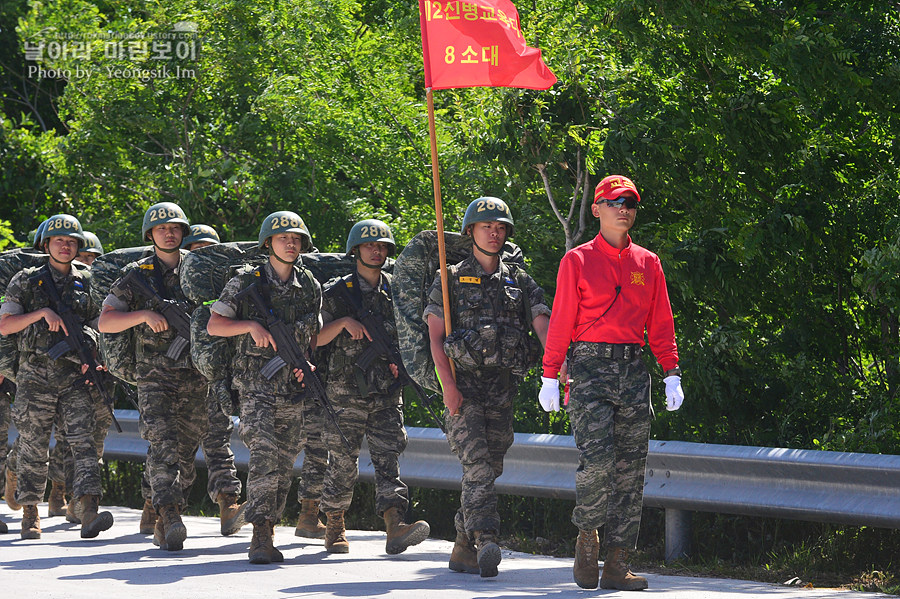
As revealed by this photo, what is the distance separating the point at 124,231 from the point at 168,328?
520 cm

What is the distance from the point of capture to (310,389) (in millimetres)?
8234

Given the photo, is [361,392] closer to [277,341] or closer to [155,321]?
[277,341]

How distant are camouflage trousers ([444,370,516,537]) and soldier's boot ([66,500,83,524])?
3.73m

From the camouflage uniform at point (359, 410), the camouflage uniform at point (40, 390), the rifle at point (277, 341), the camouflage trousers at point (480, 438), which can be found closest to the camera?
the camouflage trousers at point (480, 438)

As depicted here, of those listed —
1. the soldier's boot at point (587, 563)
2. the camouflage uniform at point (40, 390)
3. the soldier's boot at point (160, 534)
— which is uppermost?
the camouflage uniform at point (40, 390)

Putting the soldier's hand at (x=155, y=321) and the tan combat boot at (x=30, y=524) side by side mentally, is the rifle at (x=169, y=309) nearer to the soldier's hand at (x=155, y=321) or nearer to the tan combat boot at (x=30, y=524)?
the soldier's hand at (x=155, y=321)

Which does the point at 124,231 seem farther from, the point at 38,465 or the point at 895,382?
the point at 895,382

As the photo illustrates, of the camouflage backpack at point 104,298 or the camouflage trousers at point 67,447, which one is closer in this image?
the camouflage backpack at point 104,298

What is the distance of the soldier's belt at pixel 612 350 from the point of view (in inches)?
257

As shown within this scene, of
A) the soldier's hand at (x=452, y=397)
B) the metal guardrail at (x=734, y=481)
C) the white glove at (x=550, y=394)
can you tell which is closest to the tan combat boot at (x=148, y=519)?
the metal guardrail at (x=734, y=481)

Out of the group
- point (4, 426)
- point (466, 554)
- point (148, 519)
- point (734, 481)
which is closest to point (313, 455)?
point (148, 519)

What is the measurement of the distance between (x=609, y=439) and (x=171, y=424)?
362 cm

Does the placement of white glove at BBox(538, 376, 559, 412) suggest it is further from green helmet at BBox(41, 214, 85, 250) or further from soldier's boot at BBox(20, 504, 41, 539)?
green helmet at BBox(41, 214, 85, 250)

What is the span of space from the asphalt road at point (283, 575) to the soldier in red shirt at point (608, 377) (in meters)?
0.36
